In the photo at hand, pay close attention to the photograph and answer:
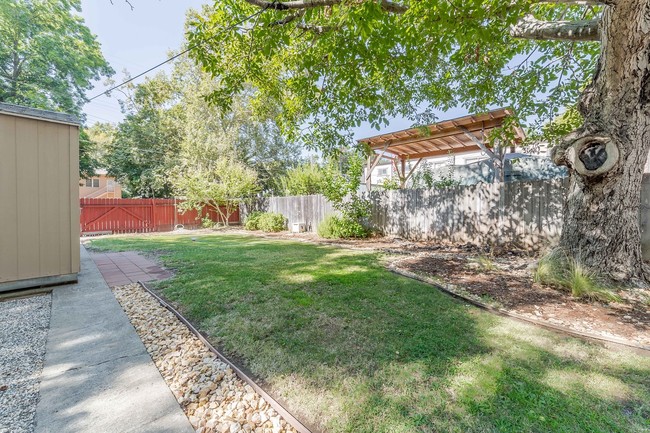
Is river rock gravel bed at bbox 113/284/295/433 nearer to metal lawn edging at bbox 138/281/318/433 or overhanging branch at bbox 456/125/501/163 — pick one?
metal lawn edging at bbox 138/281/318/433

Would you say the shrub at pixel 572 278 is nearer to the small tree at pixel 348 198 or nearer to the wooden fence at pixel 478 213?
the wooden fence at pixel 478 213

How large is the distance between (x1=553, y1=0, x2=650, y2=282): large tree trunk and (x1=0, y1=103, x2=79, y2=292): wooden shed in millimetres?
6099

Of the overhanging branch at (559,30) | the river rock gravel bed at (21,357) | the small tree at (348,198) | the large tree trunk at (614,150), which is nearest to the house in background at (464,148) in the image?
the small tree at (348,198)

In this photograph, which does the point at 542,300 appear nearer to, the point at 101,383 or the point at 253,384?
Answer: the point at 253,384

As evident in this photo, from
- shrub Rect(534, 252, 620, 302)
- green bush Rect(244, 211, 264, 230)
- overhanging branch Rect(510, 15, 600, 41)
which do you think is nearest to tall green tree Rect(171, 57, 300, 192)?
green bush Rect(244, 211, 264, 230)

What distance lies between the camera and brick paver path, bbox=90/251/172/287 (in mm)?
4039

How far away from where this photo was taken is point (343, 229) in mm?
8414

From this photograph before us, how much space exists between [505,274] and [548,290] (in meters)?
0.70

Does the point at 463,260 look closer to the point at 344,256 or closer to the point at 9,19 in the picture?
the point at 344,256

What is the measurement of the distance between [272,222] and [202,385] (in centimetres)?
1010

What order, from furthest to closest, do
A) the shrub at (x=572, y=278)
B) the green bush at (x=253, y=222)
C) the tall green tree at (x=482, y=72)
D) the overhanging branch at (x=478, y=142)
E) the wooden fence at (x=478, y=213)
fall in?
the green bush at (x=253, y=222) → the overhanging branch at (x=478, y=142) → the wooden fence at (x=478, y=213) → the tall green tree at (x=482, y=72) → the shrub at (x=572, y=278)

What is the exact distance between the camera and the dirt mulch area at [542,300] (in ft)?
7.70

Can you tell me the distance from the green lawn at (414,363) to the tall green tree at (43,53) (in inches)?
621

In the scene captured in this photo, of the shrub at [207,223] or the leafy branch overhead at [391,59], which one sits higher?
the leafy branch overhead at [391,59]
